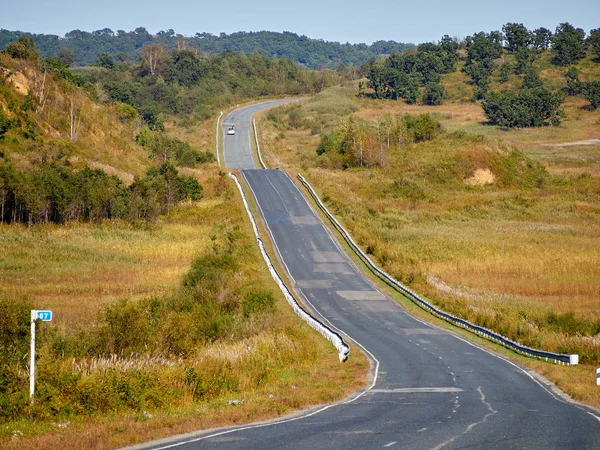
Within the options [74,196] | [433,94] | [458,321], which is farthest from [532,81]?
[458,321]

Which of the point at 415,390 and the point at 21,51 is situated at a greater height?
the point at 21,51

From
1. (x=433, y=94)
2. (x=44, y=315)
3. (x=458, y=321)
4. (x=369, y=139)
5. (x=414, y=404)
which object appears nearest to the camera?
(x=44, y=315)

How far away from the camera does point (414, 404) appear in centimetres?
2359

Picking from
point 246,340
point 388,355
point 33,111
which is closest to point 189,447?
point 246,340

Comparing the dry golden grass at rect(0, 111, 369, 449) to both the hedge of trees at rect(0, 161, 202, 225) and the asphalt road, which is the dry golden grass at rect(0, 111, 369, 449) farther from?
the asphalt road

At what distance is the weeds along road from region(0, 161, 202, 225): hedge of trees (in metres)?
22.5

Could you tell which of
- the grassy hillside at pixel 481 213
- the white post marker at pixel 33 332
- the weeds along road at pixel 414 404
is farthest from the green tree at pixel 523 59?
the white post marker at pixel 33 332

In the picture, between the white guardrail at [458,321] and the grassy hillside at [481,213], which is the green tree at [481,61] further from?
the white guardrail at [458,321]

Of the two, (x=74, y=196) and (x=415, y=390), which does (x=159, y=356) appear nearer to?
(x=415, y=390)

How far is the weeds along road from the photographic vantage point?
18703 millimetres

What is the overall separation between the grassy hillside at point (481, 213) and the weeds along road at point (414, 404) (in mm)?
2661

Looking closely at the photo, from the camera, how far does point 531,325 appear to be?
38.1 meters

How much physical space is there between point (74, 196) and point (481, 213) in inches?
1502

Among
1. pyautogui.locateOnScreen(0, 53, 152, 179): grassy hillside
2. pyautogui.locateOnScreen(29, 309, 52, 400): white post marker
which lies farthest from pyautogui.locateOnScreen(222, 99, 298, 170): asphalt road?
pyautogui.locateOnScreen(29, 309, 52, 400): white post marker
